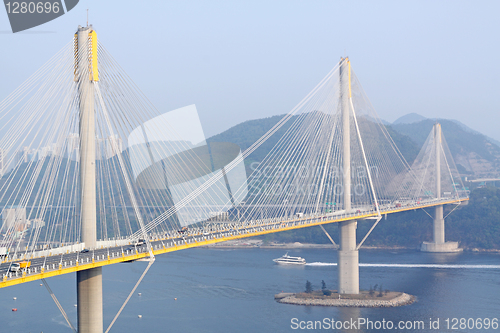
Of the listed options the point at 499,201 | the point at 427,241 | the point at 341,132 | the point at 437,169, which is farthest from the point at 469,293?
the point at 499,201

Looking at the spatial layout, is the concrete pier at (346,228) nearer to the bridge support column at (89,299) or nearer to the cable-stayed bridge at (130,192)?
the cable-stayed bridge at (130,192)

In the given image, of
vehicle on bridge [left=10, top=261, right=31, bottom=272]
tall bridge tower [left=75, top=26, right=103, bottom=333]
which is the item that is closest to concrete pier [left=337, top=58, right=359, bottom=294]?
tall bridge tower [left=75, top=26, right=103, bottom=333]

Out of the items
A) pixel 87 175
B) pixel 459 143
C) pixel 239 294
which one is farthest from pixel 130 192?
pixel 459 143

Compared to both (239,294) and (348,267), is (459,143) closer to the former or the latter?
(348,267)

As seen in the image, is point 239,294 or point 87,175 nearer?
point 87,175

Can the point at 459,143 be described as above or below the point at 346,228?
above

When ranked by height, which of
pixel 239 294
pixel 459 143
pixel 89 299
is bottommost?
pixel 239 294

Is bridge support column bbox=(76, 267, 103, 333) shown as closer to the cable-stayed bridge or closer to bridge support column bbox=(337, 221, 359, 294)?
the cable-stayed bridge
